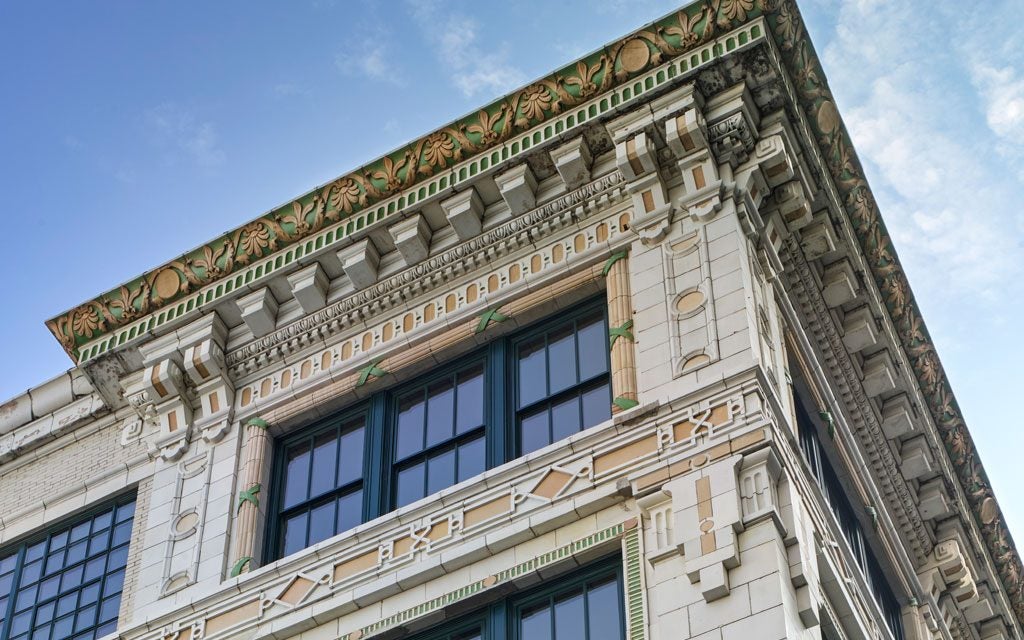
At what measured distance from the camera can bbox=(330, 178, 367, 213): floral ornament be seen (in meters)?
22.7

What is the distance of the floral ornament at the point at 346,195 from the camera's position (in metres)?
22.7

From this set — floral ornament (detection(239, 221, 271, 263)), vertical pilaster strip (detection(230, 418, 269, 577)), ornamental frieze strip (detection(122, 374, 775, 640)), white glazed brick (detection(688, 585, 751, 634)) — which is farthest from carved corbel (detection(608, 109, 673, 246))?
white glazed brick (detection(688, 585, 751, 634))

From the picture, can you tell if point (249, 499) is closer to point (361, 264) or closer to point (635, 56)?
point (361, 264)

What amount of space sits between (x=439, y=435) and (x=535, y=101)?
4372 mm

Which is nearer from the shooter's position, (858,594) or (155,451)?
(858,594)

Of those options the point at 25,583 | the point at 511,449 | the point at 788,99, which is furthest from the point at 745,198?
the point at 25,583

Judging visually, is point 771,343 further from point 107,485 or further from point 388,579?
point 107,485

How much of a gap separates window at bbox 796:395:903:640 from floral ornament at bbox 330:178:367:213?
6004 mm

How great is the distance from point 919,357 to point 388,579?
9.18 m

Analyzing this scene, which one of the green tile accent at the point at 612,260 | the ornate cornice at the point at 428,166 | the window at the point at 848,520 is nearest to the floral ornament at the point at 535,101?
the ornate cornice at the point at 428,166

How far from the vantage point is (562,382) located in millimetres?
20156

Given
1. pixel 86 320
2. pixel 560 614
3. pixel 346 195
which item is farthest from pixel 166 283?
pixel 560 614

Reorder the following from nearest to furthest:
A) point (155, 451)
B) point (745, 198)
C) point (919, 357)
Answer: point (745, 198) < point (155, 451) < point (919, 357)

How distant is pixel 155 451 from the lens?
2273 centimetres
